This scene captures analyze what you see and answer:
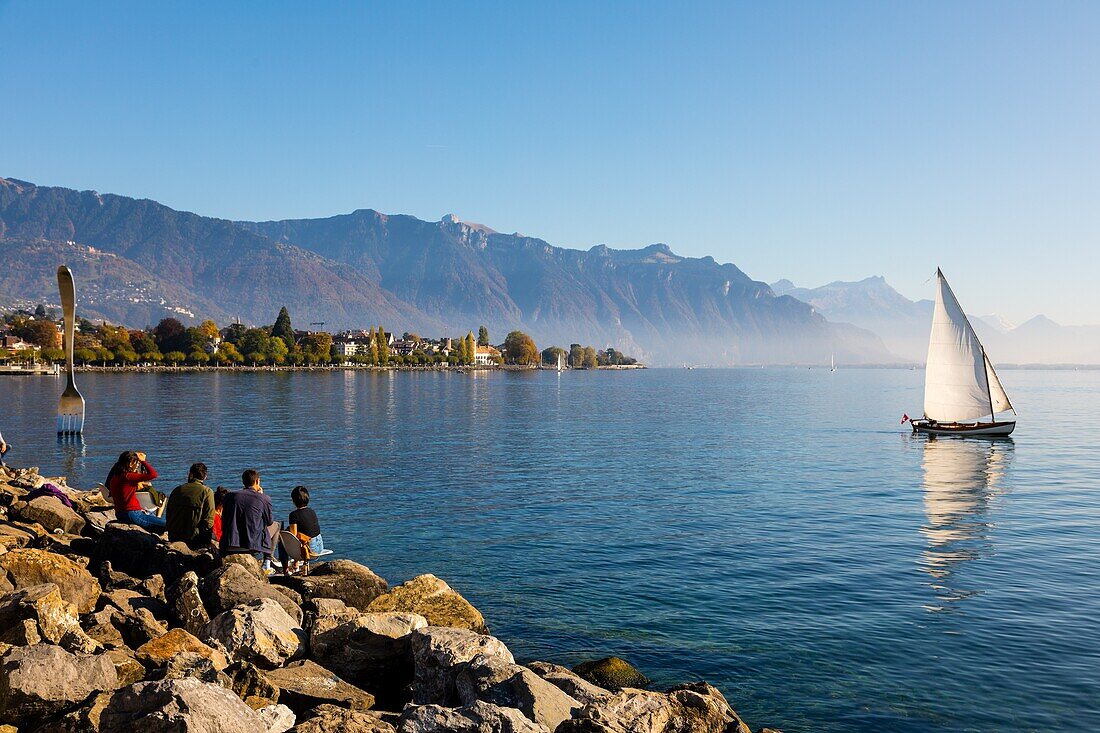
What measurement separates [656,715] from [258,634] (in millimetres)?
6304

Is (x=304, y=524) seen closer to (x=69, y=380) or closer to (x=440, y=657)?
(x=440, y=657)

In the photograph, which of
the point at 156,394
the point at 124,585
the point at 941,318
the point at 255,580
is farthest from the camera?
the point at 156,394

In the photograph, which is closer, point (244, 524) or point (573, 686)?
point (573, 686)

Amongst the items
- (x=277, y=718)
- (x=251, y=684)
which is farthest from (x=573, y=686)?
(x=251, y=684)

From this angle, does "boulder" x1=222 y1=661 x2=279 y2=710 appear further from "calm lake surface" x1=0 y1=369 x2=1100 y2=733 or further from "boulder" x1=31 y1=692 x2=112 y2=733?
"calm lake surface" x1=0 y1=369 x2=1100 y2=733

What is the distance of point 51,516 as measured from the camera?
73.8 ft

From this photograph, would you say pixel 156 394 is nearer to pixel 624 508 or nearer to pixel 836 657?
pixel 624 508

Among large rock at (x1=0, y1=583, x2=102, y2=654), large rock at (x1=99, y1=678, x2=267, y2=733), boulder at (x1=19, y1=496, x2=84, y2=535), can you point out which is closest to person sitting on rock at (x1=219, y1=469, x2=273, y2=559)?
large rock at (x1=0, y1=583, x2=102, y2=654)

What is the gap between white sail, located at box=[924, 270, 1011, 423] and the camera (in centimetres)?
6669

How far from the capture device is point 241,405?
102188mm

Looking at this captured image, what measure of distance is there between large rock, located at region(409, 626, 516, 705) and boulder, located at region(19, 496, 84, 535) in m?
15.2

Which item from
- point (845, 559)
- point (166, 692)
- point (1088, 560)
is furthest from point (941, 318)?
point (166, 692)

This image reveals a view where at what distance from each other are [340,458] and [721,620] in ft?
122

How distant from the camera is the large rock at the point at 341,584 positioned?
54.8 feet
